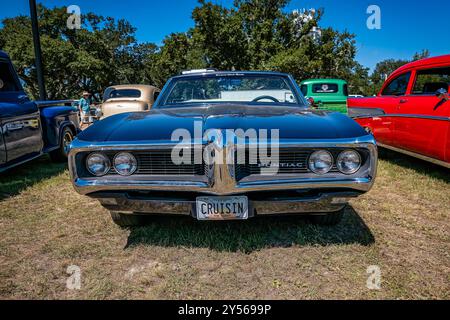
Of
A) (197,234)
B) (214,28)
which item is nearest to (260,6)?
(214,28)

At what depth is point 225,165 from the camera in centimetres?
193

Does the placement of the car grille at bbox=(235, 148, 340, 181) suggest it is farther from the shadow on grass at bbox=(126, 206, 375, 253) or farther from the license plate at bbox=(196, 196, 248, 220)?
the shadow on grass at bbox=(126, 206, 375, 253)

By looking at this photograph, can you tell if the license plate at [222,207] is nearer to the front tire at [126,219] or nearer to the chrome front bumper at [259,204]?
the chrome front bumper at [259,204]

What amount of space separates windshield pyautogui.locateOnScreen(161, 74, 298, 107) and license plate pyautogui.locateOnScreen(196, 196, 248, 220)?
4.78 ft

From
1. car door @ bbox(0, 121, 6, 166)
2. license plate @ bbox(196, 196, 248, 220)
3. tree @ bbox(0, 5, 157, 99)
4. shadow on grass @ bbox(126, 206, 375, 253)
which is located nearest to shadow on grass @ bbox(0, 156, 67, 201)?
car door @ bbox(0, 121, 6, 166)

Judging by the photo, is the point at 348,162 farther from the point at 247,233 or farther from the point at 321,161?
the point at 247,233

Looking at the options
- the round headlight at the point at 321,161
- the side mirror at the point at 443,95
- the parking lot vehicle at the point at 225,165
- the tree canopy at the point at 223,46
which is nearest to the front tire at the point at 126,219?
the parking lot vehicle at the point at 225,165

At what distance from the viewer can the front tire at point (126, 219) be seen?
259 cm

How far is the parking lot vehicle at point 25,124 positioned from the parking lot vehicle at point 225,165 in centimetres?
251

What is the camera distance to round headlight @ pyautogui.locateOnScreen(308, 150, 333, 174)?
2072 millimetres

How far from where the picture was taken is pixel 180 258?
2.26 metres

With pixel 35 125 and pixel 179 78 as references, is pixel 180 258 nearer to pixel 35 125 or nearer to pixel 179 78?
pixel 179 78

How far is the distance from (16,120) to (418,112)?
5374 millimetres
